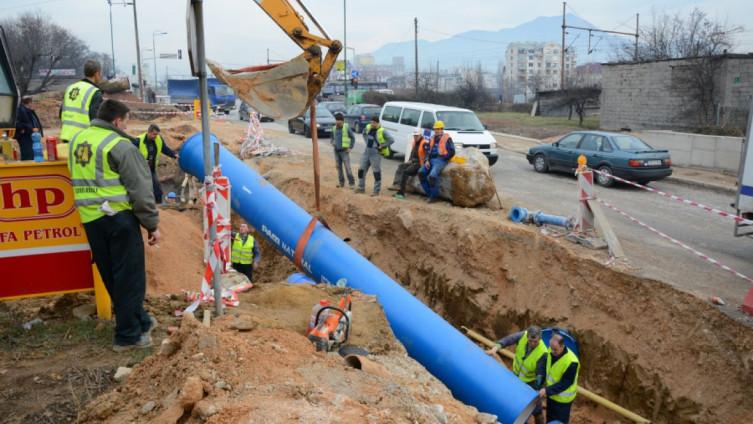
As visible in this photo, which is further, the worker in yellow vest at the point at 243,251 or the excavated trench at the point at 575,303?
the worker in yellow vest at the point at 243,251

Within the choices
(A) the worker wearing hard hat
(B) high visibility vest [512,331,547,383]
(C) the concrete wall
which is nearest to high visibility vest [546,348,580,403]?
(B) high visibility vest [512,331,547,383]

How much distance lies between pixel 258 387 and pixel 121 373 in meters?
1.48

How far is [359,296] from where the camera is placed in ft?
17.8

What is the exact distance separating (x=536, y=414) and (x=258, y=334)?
11.2 ft

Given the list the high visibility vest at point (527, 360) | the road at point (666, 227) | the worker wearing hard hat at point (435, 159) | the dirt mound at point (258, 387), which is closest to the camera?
the dirt mound at point (258, 387)

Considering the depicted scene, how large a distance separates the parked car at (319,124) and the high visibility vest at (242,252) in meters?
14.6

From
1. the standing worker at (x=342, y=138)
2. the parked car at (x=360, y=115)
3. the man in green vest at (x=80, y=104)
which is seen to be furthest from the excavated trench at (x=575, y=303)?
the parked car at (x=360, y=115)

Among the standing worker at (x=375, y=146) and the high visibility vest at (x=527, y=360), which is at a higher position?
the standing worker at (x=375, y=146)

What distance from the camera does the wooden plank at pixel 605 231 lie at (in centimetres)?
847

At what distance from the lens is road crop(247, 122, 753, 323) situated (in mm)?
7820

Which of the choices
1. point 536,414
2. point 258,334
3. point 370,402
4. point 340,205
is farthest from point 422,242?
point 370,402

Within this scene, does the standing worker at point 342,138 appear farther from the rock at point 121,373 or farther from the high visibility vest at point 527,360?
the rock at point 121,373

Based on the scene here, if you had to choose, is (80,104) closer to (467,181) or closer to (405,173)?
(467,181)

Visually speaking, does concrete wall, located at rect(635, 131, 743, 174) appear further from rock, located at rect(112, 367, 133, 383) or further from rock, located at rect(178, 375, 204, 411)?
rock, located at rect(178, 375, 204, 411)
